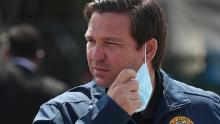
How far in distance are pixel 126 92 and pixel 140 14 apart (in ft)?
1.53

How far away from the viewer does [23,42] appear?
718cm

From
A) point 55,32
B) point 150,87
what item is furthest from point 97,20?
point 55,32

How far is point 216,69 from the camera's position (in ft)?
27.6

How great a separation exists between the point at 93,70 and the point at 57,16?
20.6ft

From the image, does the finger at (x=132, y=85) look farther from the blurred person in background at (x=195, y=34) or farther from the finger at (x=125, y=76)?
the blurred person in background at (x=195, y=34)

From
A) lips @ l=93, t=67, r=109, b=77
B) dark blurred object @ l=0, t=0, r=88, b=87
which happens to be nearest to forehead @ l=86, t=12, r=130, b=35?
lips @ l=93, t=67, r=109, b=77

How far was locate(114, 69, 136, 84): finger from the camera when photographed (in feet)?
12.8

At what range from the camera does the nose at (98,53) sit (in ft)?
13.1

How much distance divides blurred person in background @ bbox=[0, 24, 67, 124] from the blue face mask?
2597mm

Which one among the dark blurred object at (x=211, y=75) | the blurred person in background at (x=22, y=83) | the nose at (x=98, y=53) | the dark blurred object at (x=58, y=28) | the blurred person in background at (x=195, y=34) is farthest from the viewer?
the dark blurred object at (x=58, y=28)

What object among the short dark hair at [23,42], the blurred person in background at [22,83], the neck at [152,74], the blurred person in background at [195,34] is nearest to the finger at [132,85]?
the neck at [152,74]

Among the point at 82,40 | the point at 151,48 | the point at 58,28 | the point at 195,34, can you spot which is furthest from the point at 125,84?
the point at 58,28

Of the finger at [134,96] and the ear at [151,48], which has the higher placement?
the ear at [151,48]

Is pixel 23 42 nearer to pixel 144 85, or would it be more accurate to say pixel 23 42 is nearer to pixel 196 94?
pixel 196 94
